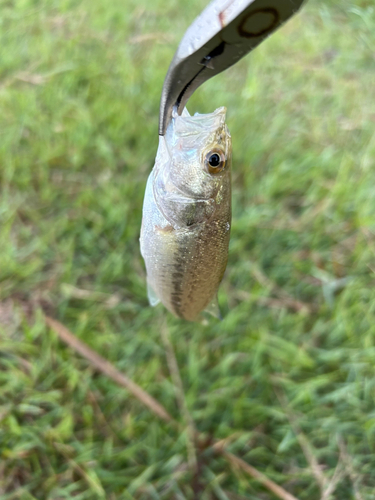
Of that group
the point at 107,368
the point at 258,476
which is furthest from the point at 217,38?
the point at 258,476

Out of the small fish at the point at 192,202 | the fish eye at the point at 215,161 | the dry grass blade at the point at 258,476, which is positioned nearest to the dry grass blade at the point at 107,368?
the dry grass blade at the point at 258,476

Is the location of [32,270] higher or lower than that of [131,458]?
higher

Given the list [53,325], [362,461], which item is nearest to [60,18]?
[53,325]

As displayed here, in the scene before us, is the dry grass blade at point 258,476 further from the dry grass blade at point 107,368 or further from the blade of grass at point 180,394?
the dry grass blade at point 107,368

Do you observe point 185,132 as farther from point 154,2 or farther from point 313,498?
point 154,2

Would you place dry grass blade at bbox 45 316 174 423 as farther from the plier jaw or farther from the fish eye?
the plier jaw

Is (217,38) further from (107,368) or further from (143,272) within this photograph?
(107,368)
